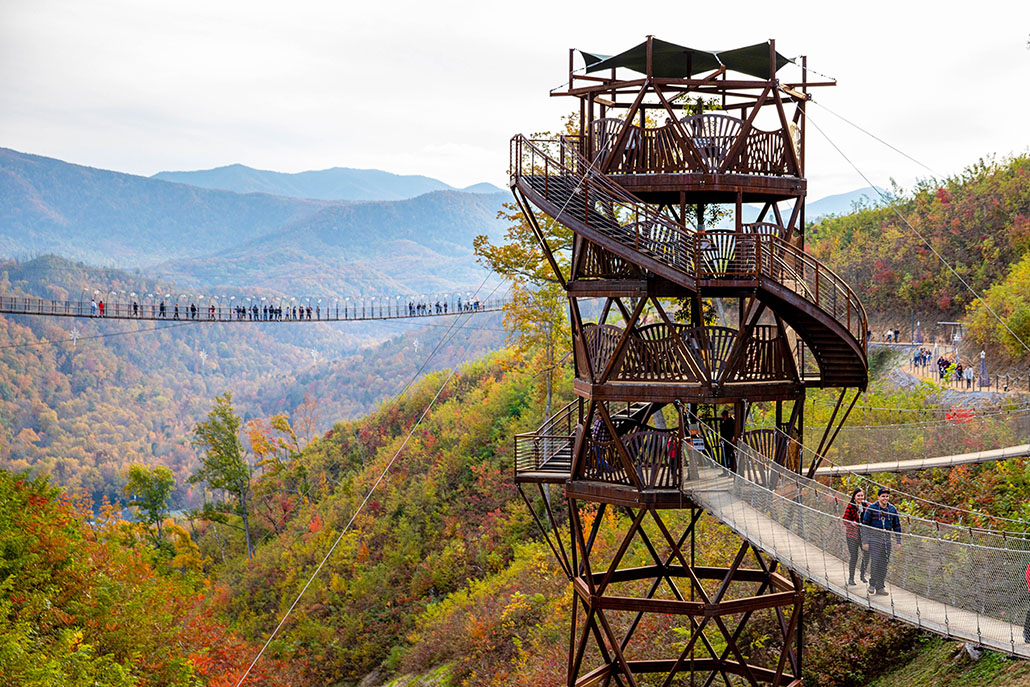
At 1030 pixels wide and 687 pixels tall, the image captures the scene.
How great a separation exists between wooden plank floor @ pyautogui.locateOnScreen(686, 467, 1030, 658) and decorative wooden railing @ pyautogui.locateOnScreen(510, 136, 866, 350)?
11.4ft

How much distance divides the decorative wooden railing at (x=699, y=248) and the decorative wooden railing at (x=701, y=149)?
0.76 m

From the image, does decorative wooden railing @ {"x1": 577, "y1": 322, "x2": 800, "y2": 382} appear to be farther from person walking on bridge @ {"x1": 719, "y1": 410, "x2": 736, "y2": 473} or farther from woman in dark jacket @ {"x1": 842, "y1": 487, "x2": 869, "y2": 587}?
woman in dark jacket @ {"x1": 842, "y1": 487, "x2": 869, "y2": 587}

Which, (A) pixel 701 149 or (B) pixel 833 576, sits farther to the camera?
(A) pixel 701 149

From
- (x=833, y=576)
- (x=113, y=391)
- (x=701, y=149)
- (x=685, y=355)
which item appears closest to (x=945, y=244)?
(x=701, y=149)

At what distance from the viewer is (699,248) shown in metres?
17.8

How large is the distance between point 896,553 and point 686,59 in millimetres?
A: 10431

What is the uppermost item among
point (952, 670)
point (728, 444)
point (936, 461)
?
point (728, 444)

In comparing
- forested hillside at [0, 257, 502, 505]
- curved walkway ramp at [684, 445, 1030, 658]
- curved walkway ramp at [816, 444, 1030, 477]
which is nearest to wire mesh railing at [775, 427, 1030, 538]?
curved walkway ramp at [816, 444, 1030, 477]

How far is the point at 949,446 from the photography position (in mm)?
22688

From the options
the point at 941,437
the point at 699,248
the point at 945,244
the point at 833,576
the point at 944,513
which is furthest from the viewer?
the point at 945,244

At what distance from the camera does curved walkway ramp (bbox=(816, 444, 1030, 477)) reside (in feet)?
71.7

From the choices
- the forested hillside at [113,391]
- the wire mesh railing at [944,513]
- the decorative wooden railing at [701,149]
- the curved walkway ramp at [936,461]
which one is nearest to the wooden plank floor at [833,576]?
the wire mesh railing at [944,513]

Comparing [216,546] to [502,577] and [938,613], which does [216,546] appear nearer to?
[502,577]

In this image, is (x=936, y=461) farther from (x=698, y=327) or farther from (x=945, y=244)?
(x=945, y=244)
